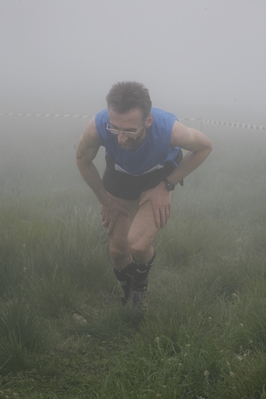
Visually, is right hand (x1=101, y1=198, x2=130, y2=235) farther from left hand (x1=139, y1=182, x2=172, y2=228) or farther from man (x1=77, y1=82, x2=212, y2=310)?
left hand (x1=139, y1=182, x2=172, y2=228)

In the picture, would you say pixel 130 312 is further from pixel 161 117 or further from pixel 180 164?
pixel 161 117

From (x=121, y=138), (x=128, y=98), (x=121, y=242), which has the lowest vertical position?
(x=121, y=242)

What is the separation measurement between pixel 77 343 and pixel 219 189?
16.9 ft

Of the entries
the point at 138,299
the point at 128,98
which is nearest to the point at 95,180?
the point at 128,98

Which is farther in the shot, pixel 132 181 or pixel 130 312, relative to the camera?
pixel 132 181

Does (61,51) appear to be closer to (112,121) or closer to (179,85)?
(179,85)

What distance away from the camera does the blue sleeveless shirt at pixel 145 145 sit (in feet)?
15.2

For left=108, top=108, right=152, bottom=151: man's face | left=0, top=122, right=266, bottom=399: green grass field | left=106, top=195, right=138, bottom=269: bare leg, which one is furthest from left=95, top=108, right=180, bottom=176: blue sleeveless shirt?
left=0, top=122, right=266, bottom=399: green grass field

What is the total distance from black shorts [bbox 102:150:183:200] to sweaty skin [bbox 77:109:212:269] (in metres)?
0.06

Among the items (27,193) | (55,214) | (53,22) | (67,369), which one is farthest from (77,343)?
(53,22)

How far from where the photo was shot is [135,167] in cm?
482

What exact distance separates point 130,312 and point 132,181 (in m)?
1.20

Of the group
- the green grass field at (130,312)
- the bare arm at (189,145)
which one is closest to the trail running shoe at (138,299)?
the green grass field at (130,312)

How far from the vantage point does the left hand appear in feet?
15.7
